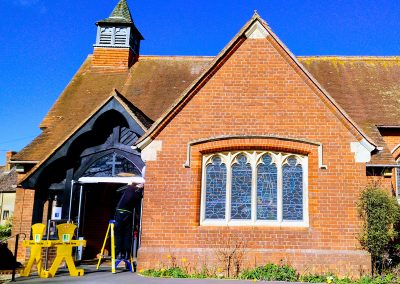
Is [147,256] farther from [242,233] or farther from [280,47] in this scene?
[280,47]

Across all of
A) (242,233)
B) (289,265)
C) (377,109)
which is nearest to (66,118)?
(242,233)

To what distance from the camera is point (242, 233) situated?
10.2 meters

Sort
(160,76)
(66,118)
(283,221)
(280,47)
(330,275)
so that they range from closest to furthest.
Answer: (330,275), (283,221), (280,47), (66,118), (160,76)

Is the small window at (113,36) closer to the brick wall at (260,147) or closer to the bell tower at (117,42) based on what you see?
the bell tower at (117,42)

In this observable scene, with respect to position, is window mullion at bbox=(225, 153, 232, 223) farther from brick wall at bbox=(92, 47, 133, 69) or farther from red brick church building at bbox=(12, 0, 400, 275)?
brick wall at bbox=(92, 47, 133, 69)

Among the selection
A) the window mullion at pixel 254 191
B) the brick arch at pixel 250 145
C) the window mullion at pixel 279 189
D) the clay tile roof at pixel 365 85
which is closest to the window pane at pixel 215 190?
the brick arch at pixel 250 145

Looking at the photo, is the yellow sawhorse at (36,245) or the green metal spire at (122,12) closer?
the yellow sawhorse at (36,245)

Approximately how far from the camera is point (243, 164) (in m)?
10.7

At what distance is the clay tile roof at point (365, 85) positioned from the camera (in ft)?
49.1

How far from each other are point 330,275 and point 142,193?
17.0 feet

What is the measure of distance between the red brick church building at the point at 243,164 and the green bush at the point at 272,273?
27cm

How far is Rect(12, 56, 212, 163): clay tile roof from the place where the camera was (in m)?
15.5

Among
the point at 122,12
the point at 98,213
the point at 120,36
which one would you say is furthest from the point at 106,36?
the point at 98,213

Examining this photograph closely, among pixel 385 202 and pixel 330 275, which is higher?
pixel 385 202
